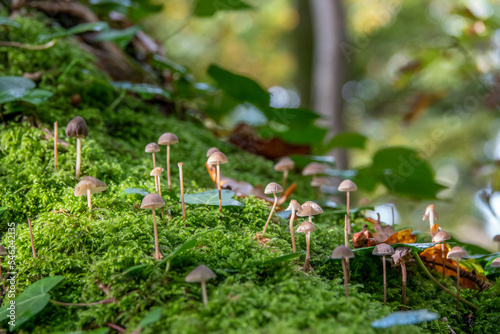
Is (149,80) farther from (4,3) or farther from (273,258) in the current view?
(273,258)

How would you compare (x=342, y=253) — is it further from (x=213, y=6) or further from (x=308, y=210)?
(x=213, y=6)

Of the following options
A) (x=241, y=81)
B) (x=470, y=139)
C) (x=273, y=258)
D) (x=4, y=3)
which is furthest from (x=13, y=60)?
(x=470, y=139)

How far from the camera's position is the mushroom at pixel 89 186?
1.49 m

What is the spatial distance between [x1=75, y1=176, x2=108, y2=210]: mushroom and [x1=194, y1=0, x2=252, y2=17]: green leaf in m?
2.04

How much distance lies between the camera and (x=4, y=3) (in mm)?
2822

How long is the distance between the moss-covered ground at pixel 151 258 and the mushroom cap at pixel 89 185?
9 cm

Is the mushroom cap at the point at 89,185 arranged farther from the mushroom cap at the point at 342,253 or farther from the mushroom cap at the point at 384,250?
the mushroom cap at the point at 384,250

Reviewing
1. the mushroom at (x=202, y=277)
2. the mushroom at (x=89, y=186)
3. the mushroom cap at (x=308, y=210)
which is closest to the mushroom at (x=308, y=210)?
the mushroom cap at (x=308, y=210)

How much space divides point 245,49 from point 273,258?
11.1 meters

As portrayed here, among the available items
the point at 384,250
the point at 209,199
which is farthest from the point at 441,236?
the point at 209,199

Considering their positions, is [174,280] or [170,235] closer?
[174,280]

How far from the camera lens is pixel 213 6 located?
3.10m

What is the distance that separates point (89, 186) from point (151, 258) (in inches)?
17.7

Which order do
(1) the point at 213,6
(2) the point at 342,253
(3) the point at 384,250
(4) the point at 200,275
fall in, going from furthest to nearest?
(1) the point at 213,6 < (3) the point at 384,250 < (2) the point at 342,253 < (4) the point at 200,275
